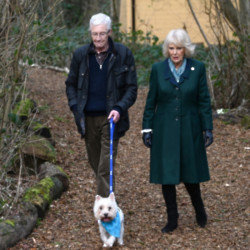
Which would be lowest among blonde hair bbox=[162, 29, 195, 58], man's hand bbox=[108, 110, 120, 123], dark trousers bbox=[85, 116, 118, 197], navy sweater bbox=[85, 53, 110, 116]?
dark trousers bbox=[85, 116, 118, 197]

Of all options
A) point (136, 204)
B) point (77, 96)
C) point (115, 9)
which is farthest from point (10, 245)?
point (115, 9)

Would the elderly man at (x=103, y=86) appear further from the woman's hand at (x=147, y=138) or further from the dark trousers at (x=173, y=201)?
the dark trousers at (x=173, y=201)

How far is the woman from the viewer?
5664mm

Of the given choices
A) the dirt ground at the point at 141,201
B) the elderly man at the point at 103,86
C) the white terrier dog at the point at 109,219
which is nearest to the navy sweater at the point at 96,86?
the elderly man at the point at 103,86

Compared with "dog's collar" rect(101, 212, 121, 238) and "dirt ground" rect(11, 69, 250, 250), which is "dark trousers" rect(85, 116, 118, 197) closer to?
"dirt ground" rect(11, 69, 250, 250)

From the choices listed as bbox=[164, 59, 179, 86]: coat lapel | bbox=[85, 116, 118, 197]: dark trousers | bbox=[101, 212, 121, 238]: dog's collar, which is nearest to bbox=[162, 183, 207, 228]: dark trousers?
bbox=[85, 116, 118, 197]: dark trousers

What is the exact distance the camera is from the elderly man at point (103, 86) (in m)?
5.81

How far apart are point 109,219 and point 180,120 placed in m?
1.21

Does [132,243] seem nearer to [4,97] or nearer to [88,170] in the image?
[4,97]

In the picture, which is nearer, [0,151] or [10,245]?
[10,245]

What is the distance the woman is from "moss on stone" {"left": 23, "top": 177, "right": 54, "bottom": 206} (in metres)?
1.29

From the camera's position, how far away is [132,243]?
567cm

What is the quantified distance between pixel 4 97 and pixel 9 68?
1.12 feet

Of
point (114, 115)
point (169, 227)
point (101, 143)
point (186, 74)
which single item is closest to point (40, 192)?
point (101, 143)
